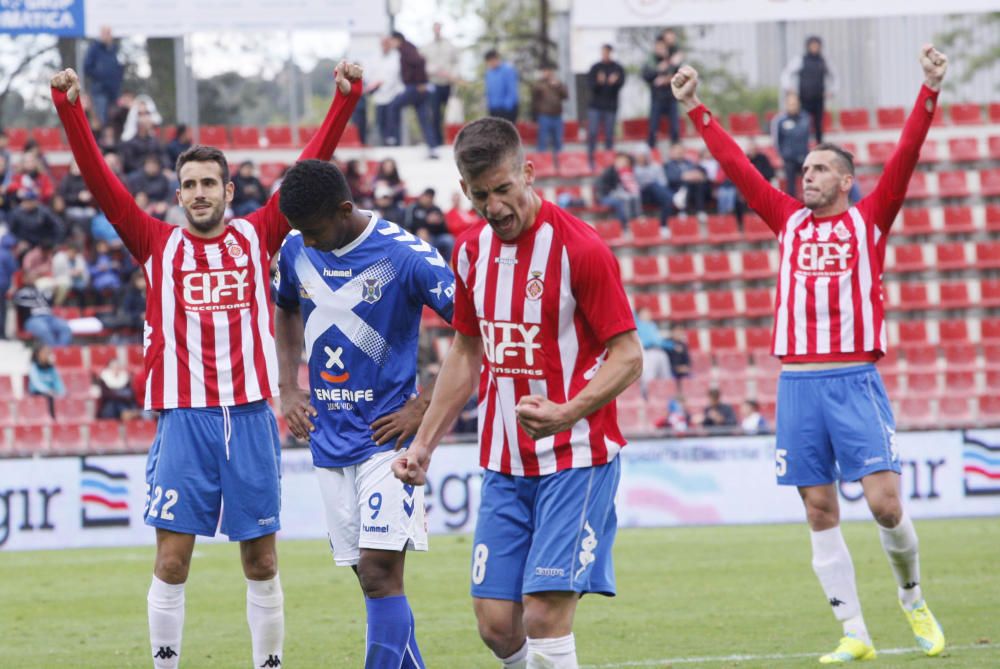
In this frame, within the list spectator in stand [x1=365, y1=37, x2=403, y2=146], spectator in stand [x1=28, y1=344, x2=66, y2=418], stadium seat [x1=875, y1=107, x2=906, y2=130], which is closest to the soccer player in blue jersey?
Result: spectator in stand [x1=28, y1=344, x2=66, y2=418]

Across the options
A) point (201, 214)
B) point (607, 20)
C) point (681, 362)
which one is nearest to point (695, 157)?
A: point (607, 20)

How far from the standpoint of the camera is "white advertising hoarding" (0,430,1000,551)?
1605cm

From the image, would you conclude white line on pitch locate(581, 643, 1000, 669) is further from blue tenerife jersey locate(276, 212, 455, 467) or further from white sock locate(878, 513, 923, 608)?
blue tenerife jersey locate(276, 212, 455, 467)

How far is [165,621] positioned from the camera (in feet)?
22.6

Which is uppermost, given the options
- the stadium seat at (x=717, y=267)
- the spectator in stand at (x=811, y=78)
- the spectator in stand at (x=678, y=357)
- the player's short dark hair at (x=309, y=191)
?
the spectator in stand at (x=811, y=78)

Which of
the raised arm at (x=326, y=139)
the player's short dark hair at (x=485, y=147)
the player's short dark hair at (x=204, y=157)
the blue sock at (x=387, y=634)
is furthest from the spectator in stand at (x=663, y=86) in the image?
the player's short dark hair at (x=485, y=147)

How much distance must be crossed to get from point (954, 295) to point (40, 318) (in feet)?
43.4

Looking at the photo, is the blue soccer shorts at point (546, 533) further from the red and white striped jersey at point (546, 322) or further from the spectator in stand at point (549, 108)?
the spectator in stand at point (549, 108)

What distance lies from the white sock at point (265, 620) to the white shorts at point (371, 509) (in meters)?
0.42

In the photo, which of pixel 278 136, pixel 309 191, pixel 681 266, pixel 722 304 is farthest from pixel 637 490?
pixel 278 136

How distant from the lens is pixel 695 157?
26.2m

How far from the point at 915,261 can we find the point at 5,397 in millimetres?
13576

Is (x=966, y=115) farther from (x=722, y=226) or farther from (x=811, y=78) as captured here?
(x=722, y=226)

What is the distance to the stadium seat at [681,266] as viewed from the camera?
79.0ft
